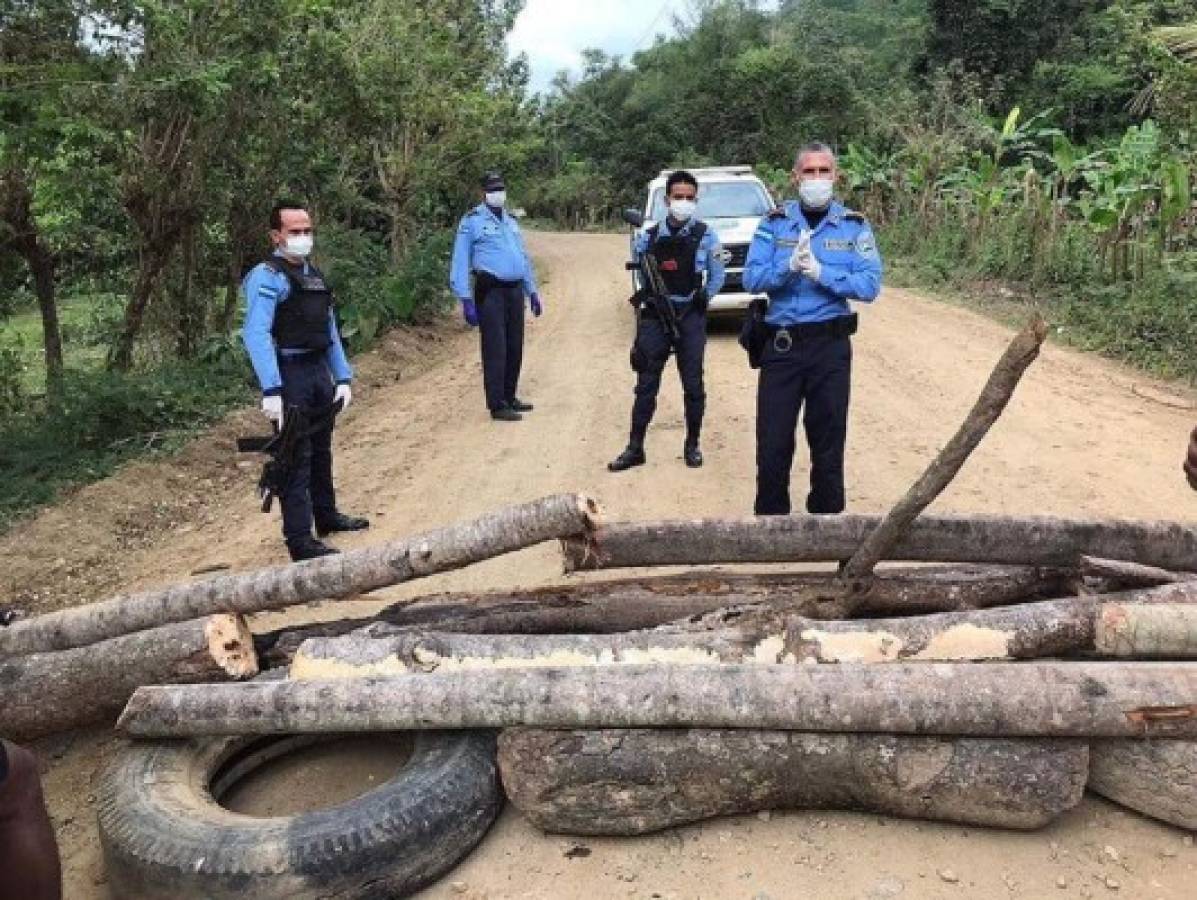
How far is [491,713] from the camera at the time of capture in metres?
3.07

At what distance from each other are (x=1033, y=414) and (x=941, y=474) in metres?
5.45

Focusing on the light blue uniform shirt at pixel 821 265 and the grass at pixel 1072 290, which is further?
the grass at pixel 1072 290

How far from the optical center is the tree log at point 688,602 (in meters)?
3.66

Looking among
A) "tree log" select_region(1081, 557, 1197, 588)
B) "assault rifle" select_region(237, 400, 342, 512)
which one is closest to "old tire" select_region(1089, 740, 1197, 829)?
"tree log" select_region(1081, 557, 1197, 588)

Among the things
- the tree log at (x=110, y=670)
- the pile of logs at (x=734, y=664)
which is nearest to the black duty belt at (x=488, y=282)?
the pile of logs at (x=734, y=664)

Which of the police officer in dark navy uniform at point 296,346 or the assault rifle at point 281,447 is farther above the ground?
the police officer in dark navy uniform at point 296,346

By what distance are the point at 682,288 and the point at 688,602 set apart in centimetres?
333

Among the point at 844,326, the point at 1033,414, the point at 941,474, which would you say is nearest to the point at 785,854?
the point at 941,474

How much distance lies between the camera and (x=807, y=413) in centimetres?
492

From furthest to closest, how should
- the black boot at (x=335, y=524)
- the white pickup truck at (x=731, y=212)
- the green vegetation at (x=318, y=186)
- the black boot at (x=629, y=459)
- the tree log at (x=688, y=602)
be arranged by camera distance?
the white pickup truck at (x=731, y=212) → the green vegetation at (x=318, y=186) → the black boot at (x=629, y=459) → the black boot at (x=335, y=524) → the tree log at (x=688, y=602)

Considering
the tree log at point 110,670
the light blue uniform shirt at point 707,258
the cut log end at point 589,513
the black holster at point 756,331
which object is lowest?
the tree log at point 110,670

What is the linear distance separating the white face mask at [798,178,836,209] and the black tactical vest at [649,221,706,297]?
1857 millimetres

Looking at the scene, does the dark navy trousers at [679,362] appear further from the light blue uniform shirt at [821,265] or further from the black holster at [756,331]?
the light blue uniform shirt at [821,265]

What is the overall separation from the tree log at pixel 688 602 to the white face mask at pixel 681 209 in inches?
129
